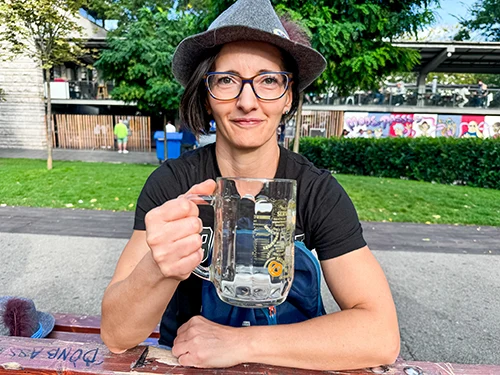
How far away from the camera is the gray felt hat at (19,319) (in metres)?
1.60

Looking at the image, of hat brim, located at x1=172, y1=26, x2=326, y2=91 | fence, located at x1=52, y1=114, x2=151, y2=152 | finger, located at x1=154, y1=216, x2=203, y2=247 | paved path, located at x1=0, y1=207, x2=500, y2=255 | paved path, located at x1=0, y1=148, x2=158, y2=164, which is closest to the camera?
finger, located at x1=154, y1=216, x2=203, y2=247

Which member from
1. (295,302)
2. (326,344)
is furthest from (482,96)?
(326,344)

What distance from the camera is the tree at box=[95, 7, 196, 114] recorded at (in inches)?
443

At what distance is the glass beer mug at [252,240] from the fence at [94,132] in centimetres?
2144

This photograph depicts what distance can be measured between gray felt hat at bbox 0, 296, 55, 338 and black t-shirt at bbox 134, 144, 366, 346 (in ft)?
2.19

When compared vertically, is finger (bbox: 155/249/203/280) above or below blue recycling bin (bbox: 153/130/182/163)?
above

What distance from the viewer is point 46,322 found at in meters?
1.77

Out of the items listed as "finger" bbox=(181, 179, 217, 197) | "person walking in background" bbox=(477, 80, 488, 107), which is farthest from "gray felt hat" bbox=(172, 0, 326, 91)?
"person walking in background" bbox=(477, 80, 488, 107)

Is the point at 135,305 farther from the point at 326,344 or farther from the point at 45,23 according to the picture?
the point at 45,23

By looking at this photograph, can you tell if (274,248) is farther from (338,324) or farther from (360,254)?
(360,254)

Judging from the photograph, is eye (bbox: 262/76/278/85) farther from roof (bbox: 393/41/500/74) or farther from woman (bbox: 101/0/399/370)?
roof (bbox: 393/41/500/74)

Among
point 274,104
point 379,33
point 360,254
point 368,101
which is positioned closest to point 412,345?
point 360,254

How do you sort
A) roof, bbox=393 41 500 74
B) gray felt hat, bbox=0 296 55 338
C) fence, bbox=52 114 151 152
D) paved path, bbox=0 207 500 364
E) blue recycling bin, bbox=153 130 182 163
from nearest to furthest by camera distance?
1. gray felt hat, bbox=0 296 55 338
2. paved path, bbox=0 207 500 364
3. blue recycling bin, bbox=153 130 182 163
4. roof, bbox=393 41 500 74
5. fence, bbox=52 114 151 152

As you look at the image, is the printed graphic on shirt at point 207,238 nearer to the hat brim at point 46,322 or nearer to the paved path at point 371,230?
the hat brim at point 46,322
